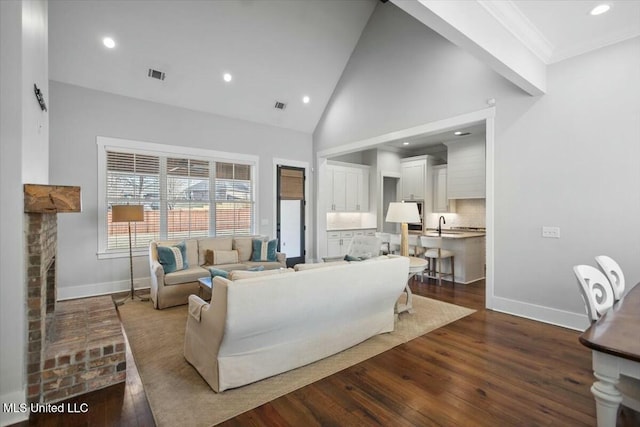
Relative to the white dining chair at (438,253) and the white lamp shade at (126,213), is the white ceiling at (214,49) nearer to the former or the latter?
the white lamp shade at (126,213)

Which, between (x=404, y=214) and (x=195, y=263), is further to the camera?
(x=195, y=263)

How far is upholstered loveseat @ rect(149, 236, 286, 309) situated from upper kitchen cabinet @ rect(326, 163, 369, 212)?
8.79ft

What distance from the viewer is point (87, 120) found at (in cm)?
480

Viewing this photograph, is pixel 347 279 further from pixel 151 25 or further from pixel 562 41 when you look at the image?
pixel 151 25

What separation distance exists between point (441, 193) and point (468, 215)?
88 cm

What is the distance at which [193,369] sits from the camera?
2.59 m

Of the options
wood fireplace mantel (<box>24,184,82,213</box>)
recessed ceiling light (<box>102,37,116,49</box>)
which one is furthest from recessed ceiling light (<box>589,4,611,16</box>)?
A: recessed ceiling light (<box>102,37,116,49</box>)

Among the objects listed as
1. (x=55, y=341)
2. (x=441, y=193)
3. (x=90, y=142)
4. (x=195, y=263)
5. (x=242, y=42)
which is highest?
(x=242, y=42)

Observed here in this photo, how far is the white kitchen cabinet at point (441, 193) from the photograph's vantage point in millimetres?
7734

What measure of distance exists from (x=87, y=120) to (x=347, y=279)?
16.0 ft

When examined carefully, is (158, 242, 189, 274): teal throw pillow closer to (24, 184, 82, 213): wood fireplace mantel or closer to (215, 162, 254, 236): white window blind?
(215, 162, 254, 236): white window blind

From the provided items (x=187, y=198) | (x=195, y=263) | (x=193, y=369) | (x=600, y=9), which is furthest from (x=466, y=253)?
(x=187, y=198)

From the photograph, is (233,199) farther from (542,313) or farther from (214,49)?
(542,313)

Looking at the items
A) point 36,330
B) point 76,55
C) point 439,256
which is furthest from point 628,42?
point 76,55
